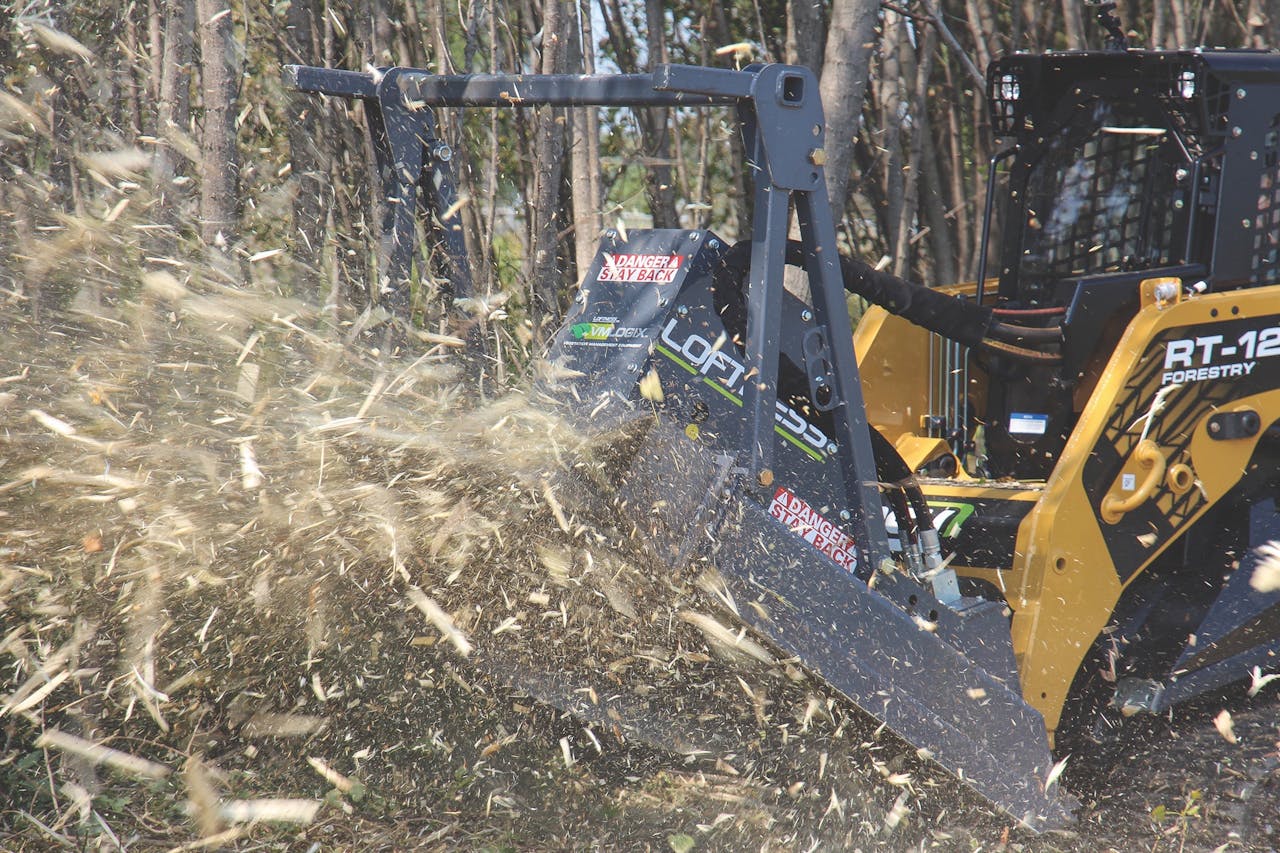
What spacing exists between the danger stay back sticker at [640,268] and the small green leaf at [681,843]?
5.24ft

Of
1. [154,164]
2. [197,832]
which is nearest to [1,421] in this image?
[154,164]

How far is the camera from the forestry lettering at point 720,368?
2.95 m

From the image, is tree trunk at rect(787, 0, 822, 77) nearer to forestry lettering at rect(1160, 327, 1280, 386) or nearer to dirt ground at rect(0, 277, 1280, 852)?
forestry lettering at rect(1160, 327, 1280, 386)

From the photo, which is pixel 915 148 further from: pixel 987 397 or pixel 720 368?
pixel 720 368

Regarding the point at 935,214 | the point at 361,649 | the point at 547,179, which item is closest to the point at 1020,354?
the point at 361,649

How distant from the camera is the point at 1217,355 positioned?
3.49m

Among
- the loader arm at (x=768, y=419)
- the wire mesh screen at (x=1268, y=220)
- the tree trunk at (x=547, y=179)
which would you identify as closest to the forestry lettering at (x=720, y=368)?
the loader arm at (x=768, y=419)

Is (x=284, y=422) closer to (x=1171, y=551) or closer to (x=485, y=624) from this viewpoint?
(x=485, y=624)

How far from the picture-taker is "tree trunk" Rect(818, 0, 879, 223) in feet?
17.2

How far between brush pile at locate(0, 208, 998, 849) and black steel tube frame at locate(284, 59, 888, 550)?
424 millimetres

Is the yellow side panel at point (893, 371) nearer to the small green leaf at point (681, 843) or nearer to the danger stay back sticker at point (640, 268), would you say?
the danger stay back sticker at point (640, 268)

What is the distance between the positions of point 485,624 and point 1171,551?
229 centimetres

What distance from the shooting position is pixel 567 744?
3.38 meters

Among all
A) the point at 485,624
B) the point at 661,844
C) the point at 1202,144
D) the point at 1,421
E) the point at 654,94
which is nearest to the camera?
the point at 654,94
